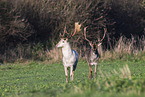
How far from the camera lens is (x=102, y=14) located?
94.0 feet

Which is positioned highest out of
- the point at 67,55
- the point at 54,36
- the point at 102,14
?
the point at 102,14

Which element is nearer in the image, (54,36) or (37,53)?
(37,53)

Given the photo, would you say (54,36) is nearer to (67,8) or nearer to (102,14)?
(67,8)

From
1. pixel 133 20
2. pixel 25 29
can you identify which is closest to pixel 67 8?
pixel 25 29

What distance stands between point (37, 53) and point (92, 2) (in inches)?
274

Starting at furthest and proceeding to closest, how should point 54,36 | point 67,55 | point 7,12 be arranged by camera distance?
point 54,36 → point 7,12 → point 67,55

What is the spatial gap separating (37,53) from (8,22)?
3.37 meters

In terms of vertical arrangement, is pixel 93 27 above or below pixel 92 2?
below

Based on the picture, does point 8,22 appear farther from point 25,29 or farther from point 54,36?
point 54,36

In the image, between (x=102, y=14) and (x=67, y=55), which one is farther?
(x=102, y=14)

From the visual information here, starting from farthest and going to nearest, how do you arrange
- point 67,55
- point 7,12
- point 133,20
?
point 133,20
point 7,12
point 67,55

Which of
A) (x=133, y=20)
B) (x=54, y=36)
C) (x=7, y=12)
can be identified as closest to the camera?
(x=7, y=12)

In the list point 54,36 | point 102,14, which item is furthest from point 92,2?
point 54,36

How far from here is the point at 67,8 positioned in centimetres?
2808
